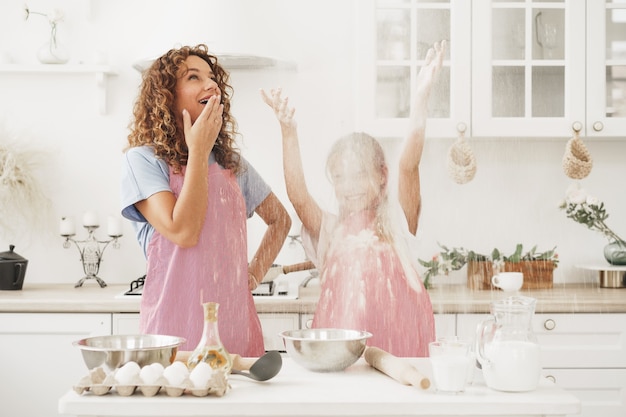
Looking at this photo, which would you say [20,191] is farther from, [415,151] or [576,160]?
[576,160]

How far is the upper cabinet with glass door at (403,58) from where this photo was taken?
2895mm

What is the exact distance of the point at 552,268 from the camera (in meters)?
3.01

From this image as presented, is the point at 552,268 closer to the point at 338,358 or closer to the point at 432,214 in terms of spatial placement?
the point at 432,214

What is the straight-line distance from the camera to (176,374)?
4.79 feet

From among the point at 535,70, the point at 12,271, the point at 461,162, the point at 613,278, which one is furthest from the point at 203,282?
the point at 613,278

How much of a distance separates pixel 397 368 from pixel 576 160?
1732mm

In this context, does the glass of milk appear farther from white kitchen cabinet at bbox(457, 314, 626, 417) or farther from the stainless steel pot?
the stainless steel pot

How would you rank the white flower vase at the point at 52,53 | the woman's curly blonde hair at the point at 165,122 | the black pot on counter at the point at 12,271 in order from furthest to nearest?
1. the white flower vase at the point at 52,53
2. the black pot on counter at the point at 12,271
3. the woman's curly blonde hair at the point at 165,122

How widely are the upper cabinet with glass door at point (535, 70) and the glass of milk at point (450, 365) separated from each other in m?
1.55

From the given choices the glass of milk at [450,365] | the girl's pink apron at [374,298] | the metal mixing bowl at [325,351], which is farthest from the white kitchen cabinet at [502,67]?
the glass of milk at [450,365]

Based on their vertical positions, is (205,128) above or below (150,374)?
above

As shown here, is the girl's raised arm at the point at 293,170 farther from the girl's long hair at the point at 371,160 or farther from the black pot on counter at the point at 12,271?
Result: the black pot on counter at the point at 12,271

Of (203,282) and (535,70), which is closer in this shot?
(203,282)

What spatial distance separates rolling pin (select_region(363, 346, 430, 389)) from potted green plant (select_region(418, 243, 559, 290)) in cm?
134
